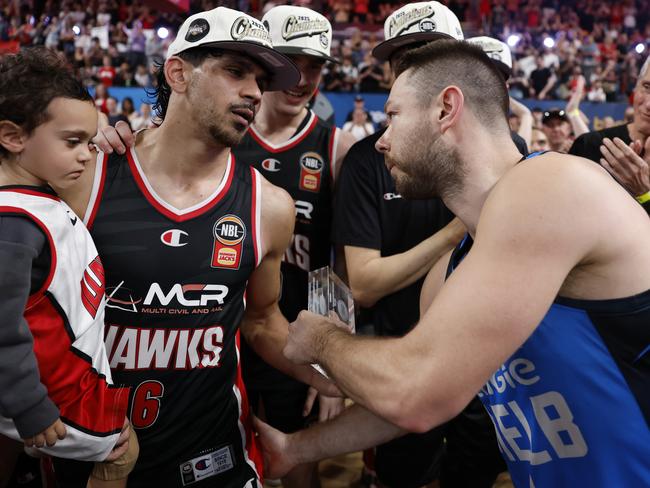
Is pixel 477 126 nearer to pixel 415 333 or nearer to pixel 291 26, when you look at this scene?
pixel 415 333

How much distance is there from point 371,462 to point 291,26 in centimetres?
244

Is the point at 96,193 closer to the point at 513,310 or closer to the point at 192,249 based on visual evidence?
the point at 192,249

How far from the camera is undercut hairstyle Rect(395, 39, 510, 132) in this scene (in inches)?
66.9

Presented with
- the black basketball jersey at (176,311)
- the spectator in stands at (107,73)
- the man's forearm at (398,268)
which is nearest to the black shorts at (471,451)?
the man's forearm at (398,268)

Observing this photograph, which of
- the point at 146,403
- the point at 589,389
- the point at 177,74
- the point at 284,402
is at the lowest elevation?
the point at 284,402

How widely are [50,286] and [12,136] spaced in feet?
1.55

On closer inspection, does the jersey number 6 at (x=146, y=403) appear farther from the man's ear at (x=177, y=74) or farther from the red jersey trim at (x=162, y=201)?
the man's ear at (x=177, y=74)

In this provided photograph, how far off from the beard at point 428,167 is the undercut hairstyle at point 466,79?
0.39 ft

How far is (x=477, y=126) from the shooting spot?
168cm

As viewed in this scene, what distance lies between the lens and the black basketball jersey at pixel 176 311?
202 cm

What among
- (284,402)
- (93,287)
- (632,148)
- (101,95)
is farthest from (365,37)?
(93,287)

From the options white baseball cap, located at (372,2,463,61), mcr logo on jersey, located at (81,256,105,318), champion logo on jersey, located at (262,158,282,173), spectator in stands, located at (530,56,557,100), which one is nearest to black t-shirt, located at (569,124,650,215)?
white baseball cap, located at (372,2,463,61)

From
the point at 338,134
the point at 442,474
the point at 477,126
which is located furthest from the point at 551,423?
the point at 338,134

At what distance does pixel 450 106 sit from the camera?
1.67 meters
